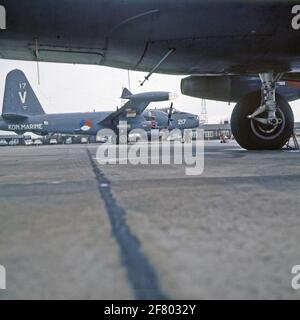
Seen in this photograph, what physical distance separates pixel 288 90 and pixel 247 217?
6.14 m

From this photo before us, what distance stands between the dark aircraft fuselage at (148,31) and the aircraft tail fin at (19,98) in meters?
24.7

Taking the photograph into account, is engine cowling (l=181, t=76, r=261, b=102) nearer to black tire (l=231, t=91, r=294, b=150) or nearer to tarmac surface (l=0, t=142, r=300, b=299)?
black tire (l=231, t=91, r=294, b=150)

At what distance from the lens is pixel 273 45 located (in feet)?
12.6

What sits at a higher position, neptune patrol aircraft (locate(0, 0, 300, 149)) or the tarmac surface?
neptune patrol aircraft (locate(0, 0, 300, 149))

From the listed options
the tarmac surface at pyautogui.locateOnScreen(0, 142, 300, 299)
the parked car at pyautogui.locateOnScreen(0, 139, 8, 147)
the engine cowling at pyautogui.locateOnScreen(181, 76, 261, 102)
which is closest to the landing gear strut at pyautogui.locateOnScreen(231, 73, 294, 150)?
the engine cowling at pyautogui.locateOnScreen(181, 76, 261, 102)

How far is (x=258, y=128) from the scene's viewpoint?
15.9 ft

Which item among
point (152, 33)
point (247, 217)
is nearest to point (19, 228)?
point (247, 217)

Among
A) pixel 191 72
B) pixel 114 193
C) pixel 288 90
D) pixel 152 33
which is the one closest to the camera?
pixel 114 193

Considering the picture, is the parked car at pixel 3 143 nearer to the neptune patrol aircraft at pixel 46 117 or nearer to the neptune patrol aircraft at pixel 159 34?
the neptune patrol aircraft at pixel 46 117

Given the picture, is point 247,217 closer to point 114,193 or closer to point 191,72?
point 114,193

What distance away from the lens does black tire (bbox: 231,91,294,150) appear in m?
4.79

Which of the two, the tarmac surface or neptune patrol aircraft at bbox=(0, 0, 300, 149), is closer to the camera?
the tarmac surface

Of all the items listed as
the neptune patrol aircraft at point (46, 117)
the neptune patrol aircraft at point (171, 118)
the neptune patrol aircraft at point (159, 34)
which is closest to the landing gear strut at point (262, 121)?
the neptune patrol aircraft at point (159, 34)

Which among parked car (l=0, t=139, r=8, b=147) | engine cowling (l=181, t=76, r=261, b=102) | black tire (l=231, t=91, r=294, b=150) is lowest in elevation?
parked car (l=0, t=139, r=8, b=147)
